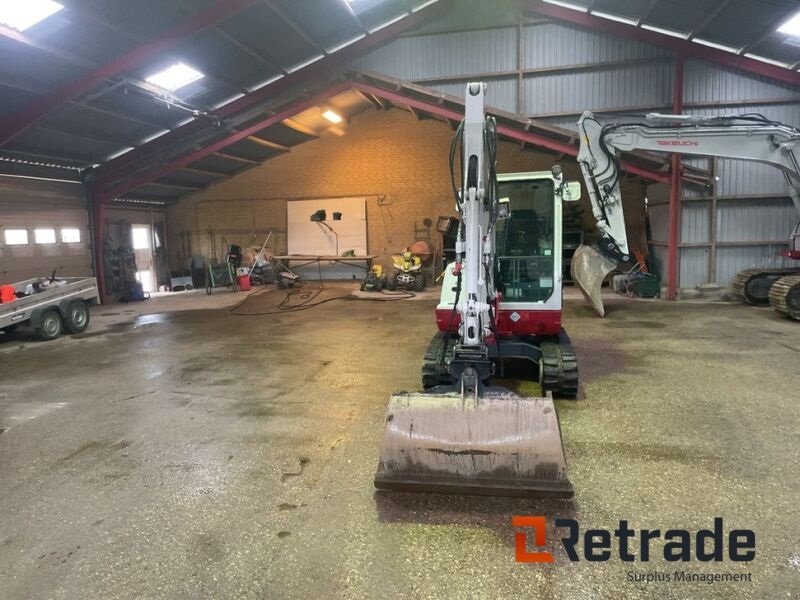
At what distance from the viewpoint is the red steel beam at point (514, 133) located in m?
11.6

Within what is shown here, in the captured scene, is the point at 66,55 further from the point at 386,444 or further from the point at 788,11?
the point at 788,11

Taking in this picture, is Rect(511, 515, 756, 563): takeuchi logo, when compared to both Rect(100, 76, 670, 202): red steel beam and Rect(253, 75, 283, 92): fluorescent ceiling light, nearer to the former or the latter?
Rect(100, 76, 670, 202): red steel beam

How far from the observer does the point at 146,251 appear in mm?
16750

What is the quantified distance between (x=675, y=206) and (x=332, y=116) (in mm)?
9558

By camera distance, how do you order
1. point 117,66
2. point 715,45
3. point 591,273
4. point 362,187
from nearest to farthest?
point 117,66 < point 591,273 < point 715,45 < point 362,187

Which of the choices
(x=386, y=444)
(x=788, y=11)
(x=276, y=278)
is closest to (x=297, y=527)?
(x=386, y=444)

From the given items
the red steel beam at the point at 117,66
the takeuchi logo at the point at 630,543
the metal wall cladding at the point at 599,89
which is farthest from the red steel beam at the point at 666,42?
the takeuchi logo at the point at 630,543

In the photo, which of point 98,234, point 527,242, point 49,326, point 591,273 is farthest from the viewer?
point 98,234

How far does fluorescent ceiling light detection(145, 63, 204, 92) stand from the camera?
9.86 metres

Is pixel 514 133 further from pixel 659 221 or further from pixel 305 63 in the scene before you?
pixel 305 63

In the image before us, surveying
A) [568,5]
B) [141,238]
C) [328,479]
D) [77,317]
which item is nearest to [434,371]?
[328,479]

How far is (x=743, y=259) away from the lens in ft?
38.0

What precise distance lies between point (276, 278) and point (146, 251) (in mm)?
4759

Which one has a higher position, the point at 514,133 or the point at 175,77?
the point at 175,77
